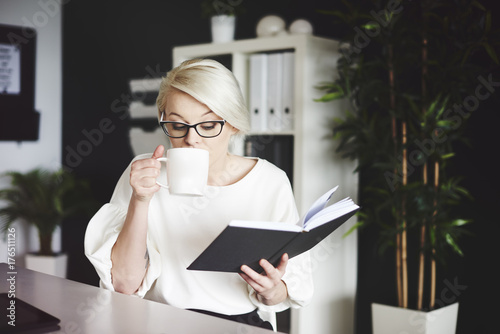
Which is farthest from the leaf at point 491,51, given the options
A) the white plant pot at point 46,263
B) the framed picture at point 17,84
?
the framed picture at point 17,84

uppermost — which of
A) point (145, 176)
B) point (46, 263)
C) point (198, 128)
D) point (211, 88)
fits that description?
point (211, 88)

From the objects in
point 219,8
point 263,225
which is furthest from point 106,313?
point 219,8

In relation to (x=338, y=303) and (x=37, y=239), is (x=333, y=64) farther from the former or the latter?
(x=37, y=239)

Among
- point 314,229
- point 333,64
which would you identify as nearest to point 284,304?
point 314,229

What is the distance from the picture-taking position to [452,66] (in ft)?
8.46

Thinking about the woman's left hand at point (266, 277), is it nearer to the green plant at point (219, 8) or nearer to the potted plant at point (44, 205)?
the green plant at point (219, 8)

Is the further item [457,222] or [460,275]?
[460,275]

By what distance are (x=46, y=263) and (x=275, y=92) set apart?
8.08 ft

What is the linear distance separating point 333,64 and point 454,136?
746 mm

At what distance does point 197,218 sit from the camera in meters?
1.71

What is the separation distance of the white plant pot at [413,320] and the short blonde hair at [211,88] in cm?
147

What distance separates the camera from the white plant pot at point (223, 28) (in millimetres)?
3242

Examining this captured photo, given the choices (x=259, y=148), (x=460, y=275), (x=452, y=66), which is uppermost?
(x=452, y=66)

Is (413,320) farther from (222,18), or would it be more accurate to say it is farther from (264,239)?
(222,18)
